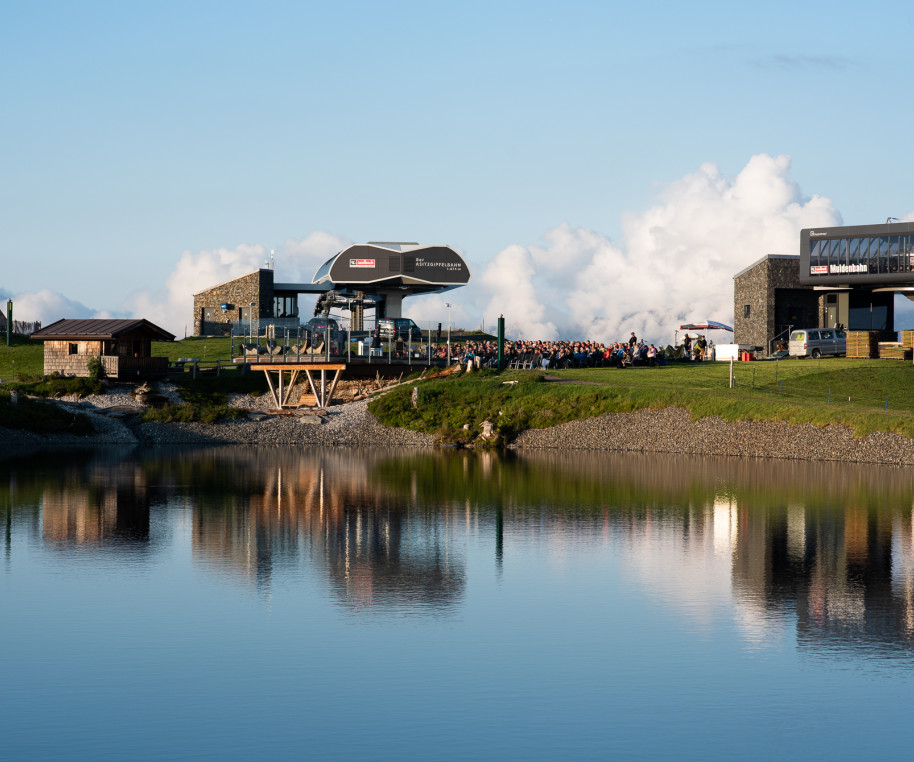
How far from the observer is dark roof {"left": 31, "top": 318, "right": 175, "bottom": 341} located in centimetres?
5938

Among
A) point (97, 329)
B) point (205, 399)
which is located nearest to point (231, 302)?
point (97, 329)

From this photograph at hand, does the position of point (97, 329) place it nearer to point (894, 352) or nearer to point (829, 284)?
point (894, 352)

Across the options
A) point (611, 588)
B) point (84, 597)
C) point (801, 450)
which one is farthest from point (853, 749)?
point (801, 450)

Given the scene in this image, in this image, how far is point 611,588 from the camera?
808 inches

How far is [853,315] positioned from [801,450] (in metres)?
42.7

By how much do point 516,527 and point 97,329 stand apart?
40.6m

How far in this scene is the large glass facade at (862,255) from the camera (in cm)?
7706

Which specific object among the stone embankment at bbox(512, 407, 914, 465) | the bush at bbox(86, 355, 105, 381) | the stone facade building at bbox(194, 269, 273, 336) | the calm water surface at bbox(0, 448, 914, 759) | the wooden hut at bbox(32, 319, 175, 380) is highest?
the stone facade building at bbox(194, 269, 273, 336)

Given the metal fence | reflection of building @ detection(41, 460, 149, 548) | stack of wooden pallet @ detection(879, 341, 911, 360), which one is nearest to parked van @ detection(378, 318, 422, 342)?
the metal fence

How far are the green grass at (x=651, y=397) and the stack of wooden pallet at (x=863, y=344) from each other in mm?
7279

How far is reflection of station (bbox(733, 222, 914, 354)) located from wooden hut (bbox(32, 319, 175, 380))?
154 ft

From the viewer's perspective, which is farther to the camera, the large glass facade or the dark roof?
the large glass facade

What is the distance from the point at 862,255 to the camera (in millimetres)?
78938

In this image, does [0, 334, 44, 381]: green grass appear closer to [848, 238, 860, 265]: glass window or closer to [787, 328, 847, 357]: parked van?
[787, 328, 847, 357]: parked van
